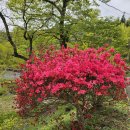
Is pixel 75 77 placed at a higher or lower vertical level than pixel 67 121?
higher

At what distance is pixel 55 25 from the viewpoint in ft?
56.0

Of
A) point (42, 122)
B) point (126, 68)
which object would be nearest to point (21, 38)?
point (42, 122)

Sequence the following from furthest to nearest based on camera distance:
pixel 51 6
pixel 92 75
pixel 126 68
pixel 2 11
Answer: pixel 51 6, pixel 2 11, pixel 126 68, pixel 92 75

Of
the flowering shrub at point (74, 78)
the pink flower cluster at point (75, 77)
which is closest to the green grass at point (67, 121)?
the flowering shrub at point (74, 78)

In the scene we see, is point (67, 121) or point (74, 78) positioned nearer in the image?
point (74, 78)

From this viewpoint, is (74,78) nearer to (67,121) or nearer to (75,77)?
(75,77)

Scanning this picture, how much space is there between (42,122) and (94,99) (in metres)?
1.91

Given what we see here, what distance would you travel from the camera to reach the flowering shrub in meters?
6.51

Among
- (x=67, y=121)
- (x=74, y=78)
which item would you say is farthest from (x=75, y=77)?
(x=67, y=121)

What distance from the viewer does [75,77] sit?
6.51 metres

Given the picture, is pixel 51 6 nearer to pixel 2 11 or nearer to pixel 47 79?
pixel 2 11

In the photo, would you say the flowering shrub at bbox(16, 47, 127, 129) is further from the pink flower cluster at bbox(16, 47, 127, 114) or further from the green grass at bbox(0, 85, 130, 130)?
the green grass at bbox(0, 85, 130, 130)

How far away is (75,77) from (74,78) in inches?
1.8

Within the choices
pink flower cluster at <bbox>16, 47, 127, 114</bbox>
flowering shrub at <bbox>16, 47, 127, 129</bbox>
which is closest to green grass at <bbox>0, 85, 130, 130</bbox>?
flowering shrub at <bbox>16, 47, 127, 129</bbox>
